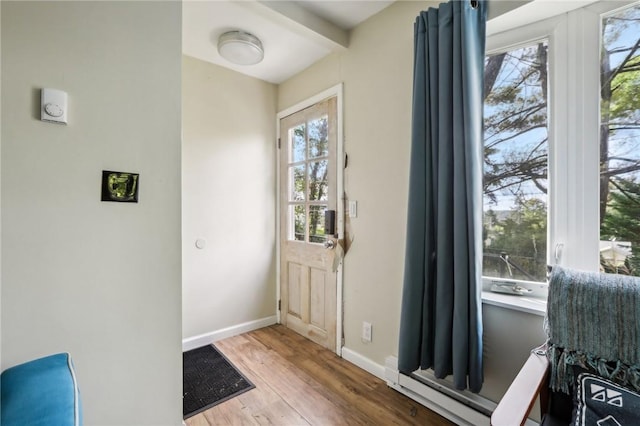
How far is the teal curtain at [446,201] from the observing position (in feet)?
4.34

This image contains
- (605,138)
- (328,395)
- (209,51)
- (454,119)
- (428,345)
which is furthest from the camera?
(209,51)

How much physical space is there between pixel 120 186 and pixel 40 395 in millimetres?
700

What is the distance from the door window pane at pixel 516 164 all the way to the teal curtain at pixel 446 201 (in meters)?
0.25

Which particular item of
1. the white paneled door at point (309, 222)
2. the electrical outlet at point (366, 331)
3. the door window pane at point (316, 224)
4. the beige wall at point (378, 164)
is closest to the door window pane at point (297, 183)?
the white paneled door at point (309, 222)

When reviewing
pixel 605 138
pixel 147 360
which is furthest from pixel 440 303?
pixel 147 360

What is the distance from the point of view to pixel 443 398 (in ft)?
4.88

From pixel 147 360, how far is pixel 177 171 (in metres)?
0.81

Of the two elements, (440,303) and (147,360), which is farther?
(440,303)

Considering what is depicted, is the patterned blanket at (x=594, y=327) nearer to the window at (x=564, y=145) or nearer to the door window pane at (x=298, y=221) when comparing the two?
the window at (x=564, y=145)

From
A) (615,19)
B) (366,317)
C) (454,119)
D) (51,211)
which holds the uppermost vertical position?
(615,19)

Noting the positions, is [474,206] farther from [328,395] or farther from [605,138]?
[328,395]

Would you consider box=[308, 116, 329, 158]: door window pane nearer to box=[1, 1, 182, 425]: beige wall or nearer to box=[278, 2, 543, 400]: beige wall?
box=[278, 2, 543, 400]: beige wall

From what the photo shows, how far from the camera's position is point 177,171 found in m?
1.26

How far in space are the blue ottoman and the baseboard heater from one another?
1.52m
